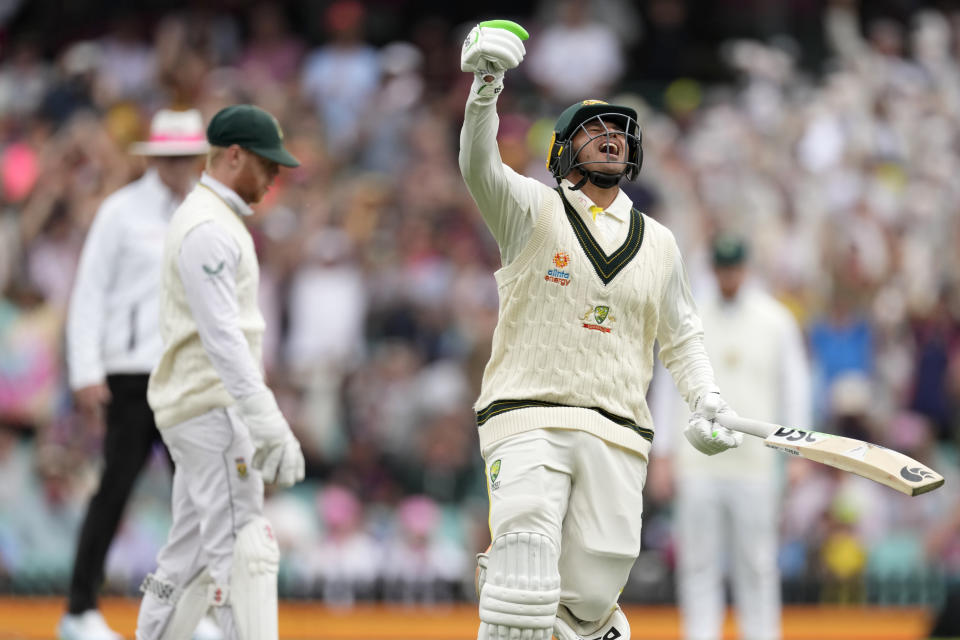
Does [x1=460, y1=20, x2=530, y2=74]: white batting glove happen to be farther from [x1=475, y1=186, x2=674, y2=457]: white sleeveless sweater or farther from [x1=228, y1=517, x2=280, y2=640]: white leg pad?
[x1=228, y1=517, x2=280, y2=640]: white leg pad

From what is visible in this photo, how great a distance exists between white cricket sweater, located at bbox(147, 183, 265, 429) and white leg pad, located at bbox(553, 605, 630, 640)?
1.61m

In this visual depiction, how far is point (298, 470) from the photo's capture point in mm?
5910

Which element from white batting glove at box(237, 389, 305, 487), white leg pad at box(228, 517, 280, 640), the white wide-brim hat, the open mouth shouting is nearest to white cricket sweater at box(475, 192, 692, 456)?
the open mouth shouting

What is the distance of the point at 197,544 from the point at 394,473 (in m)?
5.45

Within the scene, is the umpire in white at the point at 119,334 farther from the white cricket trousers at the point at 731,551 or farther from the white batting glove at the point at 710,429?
the white cricket trousers at the point at 731,551

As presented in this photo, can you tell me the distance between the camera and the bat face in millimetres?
5137

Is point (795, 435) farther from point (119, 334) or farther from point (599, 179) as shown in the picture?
point (119, 334)

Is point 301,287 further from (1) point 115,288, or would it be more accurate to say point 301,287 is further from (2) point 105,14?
(2) point 105,14

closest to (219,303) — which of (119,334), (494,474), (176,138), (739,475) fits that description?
(494,474)

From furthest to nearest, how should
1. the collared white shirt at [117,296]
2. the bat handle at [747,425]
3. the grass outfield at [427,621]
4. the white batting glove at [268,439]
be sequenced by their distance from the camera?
the grass outfield at [427,621] → the collared white shirt at [117,296] → the white batting glove at [268,439] → the bat handle at [747,425]

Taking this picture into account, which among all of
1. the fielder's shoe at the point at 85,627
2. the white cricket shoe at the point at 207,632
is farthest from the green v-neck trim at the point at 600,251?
the fielder's shoe at the point at 85,627

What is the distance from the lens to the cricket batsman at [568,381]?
5367 mm

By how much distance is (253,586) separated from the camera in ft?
19.6

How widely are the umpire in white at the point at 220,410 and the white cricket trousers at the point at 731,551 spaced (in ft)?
12.0
